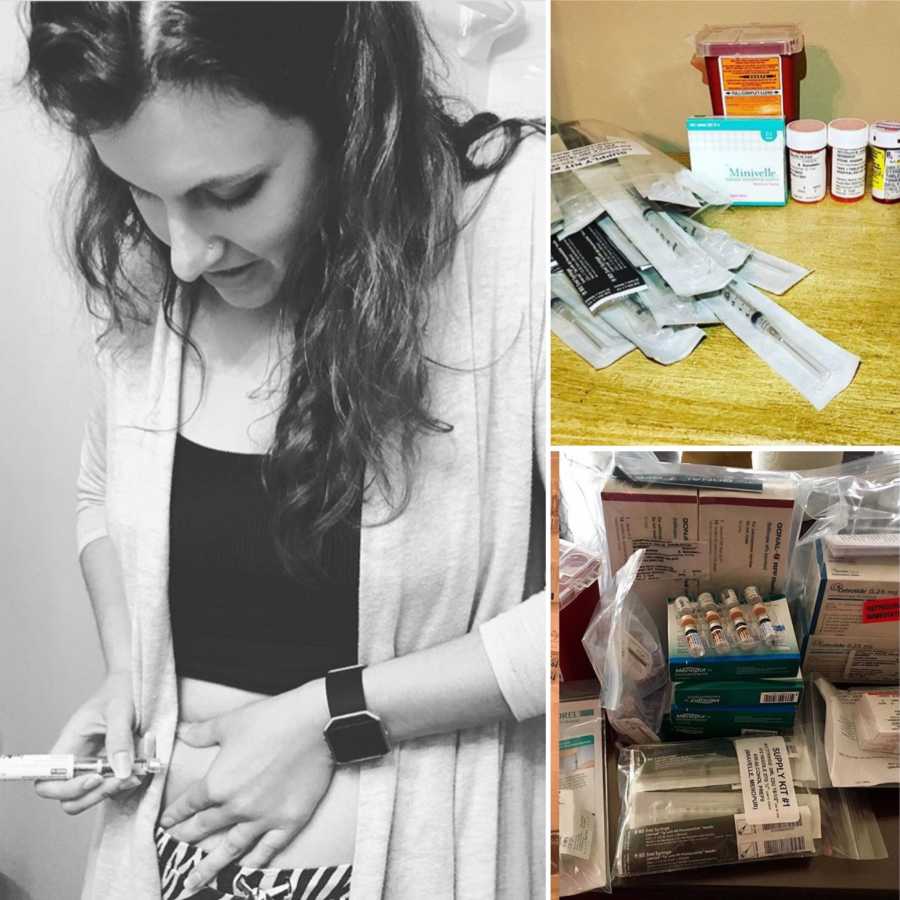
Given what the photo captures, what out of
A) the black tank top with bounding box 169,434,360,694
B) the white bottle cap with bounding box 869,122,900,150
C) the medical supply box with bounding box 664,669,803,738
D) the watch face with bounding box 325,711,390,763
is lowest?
the medical supply box with bounding box 664,669,803,738

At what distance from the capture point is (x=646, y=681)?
104 cm

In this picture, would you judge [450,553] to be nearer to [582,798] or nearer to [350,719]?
[350,719]

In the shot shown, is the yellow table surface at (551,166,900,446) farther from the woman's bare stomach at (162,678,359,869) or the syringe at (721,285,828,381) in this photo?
the woman's bare stomach at (162,678,359,869)

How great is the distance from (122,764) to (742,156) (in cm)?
89

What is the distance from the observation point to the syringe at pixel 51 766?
0.82 m

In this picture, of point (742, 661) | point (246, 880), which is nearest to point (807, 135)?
point (742, 661)

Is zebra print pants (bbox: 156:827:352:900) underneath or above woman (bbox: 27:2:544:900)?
underneath

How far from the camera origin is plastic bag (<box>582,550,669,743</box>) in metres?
1.02

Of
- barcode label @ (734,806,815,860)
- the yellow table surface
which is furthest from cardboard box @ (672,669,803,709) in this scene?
the yellow table surface

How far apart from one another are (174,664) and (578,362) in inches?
18.9

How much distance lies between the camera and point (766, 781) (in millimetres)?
974

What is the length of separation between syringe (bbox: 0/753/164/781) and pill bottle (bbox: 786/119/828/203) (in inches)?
36.5

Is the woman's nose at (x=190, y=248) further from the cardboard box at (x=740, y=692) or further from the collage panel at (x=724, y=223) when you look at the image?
the cardboard box at (x=740, y=692)

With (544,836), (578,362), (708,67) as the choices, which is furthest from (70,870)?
(708,67)
